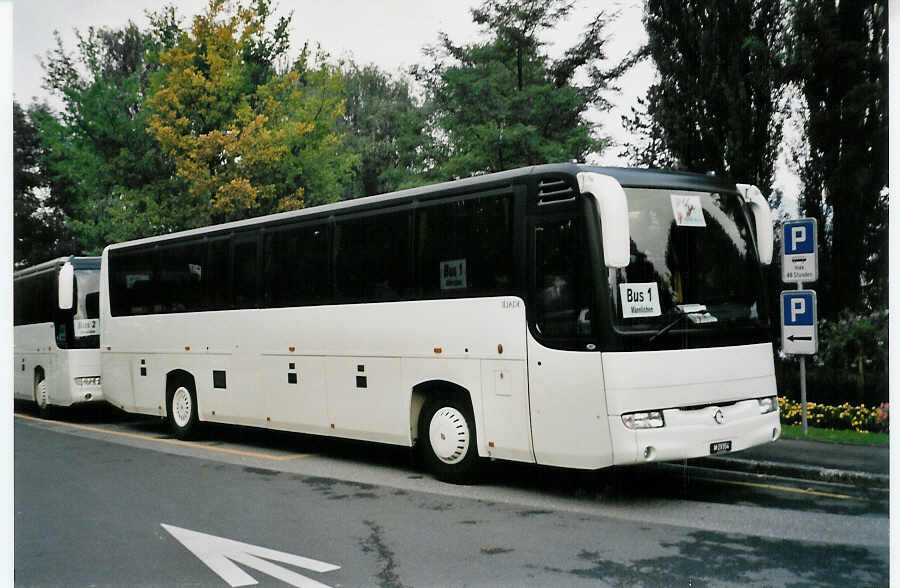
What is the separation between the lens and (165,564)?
6270 mm

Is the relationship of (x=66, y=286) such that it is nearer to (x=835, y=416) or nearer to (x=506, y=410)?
(x=506, y=410)

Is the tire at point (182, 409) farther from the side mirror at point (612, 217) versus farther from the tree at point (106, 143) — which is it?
the side mirror at point (612, 217)

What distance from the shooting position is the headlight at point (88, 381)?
14.4m

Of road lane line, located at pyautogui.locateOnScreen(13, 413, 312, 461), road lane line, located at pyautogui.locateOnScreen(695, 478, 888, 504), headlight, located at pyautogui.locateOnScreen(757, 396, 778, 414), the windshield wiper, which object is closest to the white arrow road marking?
the windshield wiper

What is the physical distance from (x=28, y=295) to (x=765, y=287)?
25.2ft

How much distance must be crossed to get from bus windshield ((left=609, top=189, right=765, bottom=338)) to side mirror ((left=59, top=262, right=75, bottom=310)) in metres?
7.73

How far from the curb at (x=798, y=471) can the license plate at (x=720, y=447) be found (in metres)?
1.26

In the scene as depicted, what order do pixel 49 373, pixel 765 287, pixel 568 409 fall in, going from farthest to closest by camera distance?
pixel 49 373, pixel 765 287, pixel 568 409

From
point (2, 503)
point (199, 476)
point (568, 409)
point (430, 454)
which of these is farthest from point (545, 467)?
point (2, 503)

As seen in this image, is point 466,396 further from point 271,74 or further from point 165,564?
point 271,74

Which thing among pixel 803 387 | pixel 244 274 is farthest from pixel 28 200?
pixel 803 387

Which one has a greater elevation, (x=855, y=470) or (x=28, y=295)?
(x=28, y=295)

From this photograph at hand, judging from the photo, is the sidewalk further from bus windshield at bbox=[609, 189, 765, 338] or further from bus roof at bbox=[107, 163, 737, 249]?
bus roof at bbox=[107, 163, 737, 249]

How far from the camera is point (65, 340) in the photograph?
14102 mm
